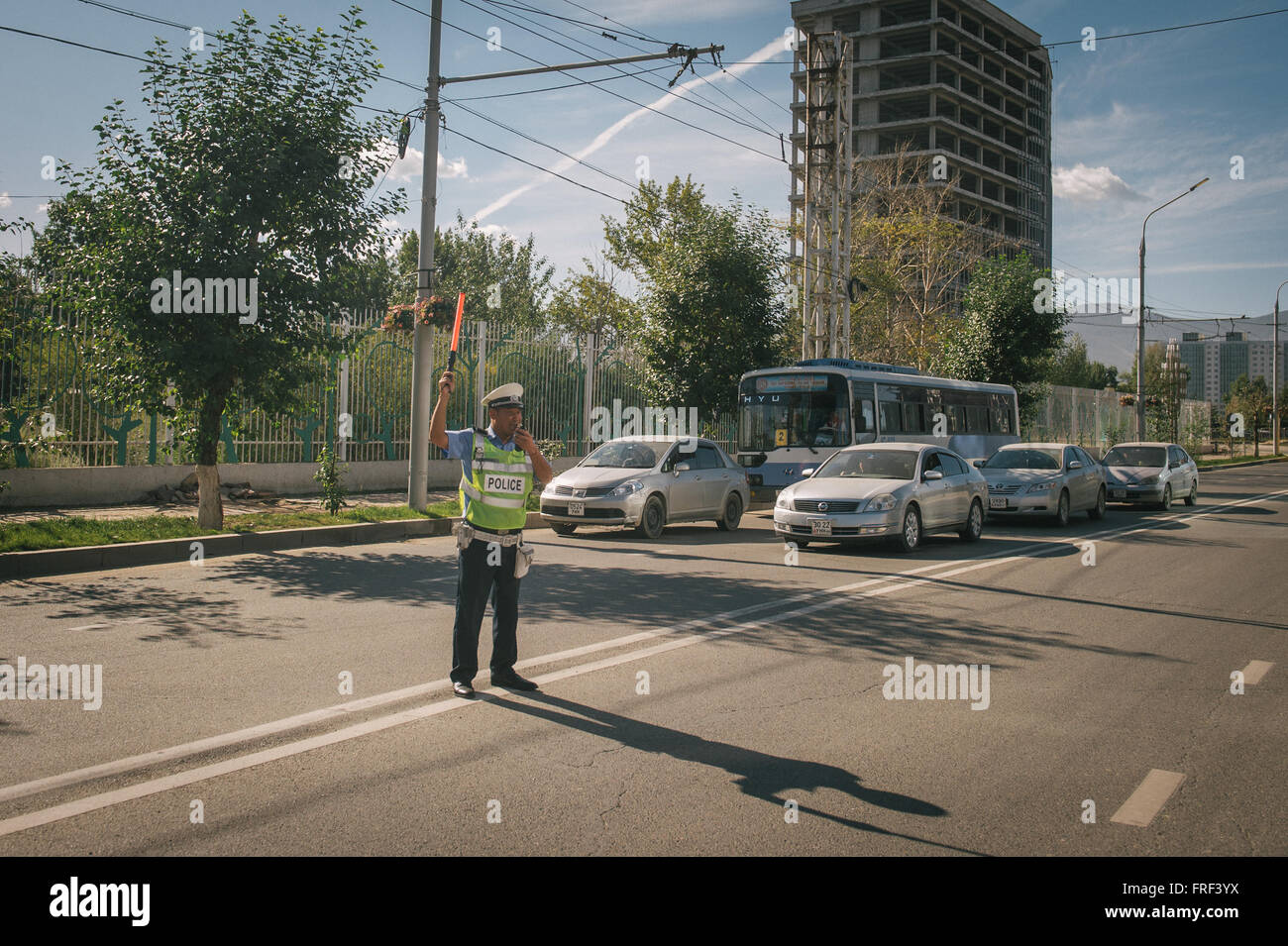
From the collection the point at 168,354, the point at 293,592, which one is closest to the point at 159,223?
the point at 168,354

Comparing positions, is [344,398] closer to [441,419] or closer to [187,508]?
[187,508]

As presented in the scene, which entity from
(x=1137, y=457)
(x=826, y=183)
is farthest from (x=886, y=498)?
(x=826, y=183)

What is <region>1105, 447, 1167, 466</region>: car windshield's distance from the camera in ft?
80.3

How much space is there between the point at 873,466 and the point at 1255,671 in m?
8.25

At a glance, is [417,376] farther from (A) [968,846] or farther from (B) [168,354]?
(A) [968,846]

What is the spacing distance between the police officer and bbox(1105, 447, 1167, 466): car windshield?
2169 centimetres

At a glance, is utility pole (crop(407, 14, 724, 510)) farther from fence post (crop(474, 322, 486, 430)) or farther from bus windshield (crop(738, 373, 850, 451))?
bus windshield (crop(738, 373, 850, 451))

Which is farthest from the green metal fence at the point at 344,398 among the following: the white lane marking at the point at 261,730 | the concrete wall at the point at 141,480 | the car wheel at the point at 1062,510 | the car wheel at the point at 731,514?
the car wheel at the point at 1062,510

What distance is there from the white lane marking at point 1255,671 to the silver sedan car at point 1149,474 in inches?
663

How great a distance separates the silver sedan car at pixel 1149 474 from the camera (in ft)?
77.5

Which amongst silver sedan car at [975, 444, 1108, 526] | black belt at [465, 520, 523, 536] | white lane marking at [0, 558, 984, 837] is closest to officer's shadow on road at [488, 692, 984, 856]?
white lane marking at [0, 558, 984, 837]

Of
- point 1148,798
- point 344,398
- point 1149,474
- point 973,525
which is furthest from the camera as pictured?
point 1149,474

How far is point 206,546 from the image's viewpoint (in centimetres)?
1280
